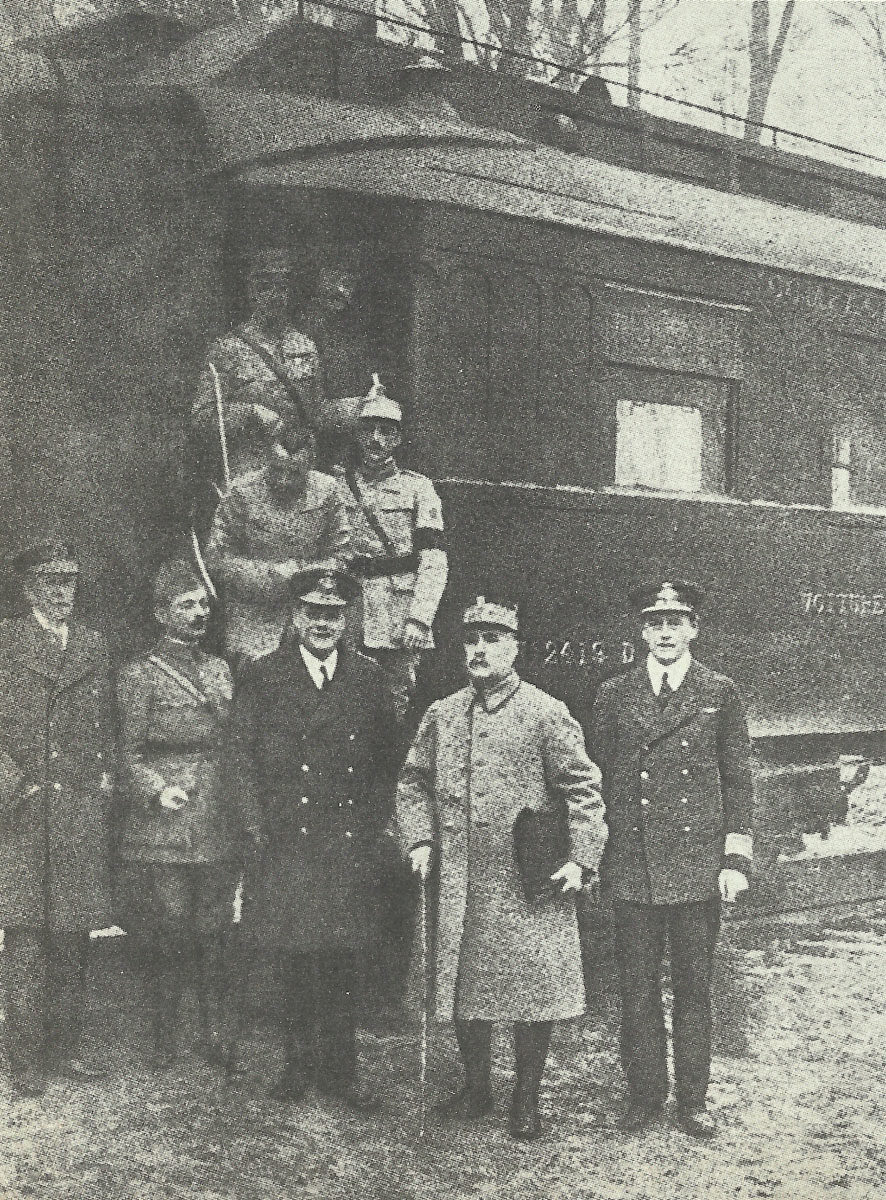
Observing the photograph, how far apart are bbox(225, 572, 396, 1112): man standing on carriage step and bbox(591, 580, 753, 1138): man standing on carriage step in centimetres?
72

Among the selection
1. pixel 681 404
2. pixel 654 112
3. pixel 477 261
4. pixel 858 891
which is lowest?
pixel 858 891

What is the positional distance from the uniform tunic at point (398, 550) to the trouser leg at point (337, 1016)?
0.99m

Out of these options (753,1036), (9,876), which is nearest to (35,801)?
(9,876)

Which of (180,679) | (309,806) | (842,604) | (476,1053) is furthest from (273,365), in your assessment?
(842,604)

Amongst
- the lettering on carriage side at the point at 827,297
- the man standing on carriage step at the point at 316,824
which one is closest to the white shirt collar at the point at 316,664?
the man standing on carriage step at the point at 316,824

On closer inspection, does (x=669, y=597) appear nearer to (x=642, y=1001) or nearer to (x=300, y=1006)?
(x=642, y=1001)

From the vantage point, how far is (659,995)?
3.84 m

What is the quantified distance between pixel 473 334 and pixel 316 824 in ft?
5.46

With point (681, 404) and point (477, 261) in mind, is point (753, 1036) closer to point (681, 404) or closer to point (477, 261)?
point (681, 404)

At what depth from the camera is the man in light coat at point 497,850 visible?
365 centimetres

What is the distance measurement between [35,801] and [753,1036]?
2508mm

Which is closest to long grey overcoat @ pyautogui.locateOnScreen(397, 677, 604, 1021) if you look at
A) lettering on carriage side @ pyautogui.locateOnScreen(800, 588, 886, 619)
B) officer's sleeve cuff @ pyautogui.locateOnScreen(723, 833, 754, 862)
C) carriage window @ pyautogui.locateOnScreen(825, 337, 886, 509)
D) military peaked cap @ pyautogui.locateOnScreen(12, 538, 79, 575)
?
officer's sleeve cuff @ pyautogui.locateOnScreen(723, 833, 754, 862)

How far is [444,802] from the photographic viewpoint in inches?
148

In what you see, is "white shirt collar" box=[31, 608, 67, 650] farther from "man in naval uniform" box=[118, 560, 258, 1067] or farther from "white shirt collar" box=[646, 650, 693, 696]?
"white shirt collar" box=[646, 650, 693, 696]
